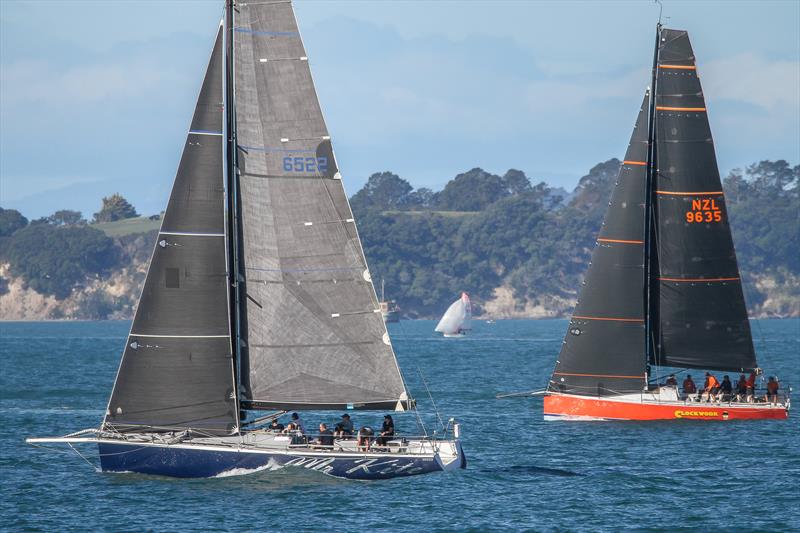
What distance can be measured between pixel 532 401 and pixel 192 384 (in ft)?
85.4

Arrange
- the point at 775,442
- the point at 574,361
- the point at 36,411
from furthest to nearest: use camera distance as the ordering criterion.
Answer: the point at 36,411, the point at 574,361, the point at 775,442

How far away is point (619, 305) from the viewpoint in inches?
1704

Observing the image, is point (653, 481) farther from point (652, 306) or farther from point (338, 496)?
point (652, 306)

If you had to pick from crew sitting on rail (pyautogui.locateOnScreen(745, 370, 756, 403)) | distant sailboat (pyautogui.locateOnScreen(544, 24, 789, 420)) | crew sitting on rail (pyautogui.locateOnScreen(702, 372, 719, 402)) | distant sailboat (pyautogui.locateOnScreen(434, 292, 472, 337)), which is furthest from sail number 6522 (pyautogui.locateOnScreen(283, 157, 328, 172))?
distant sailboat (pyautogui.locateOnScreen(434, 292, 472, 337))

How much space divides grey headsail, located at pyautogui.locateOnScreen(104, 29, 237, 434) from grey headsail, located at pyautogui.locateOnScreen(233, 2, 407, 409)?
57cm

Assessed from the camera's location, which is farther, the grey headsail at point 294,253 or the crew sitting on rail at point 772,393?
the crew sitting on rail at point 772,393

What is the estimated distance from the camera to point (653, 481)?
3322 centimetres

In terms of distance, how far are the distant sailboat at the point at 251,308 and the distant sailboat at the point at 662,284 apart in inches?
550

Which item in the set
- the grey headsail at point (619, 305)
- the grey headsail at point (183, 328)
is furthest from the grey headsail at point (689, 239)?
the grey headsail at point (183, 328)

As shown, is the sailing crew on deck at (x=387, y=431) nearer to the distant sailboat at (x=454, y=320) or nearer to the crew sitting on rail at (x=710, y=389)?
the crew sitting on rail at (x=710, y=389)

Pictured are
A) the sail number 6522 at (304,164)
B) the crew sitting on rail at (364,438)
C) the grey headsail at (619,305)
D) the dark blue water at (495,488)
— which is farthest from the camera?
A: the grey headsail at (619,305)

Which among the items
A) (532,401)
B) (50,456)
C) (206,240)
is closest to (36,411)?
(50,456)

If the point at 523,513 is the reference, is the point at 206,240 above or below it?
above

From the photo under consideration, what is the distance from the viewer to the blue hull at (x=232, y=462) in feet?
97.5
